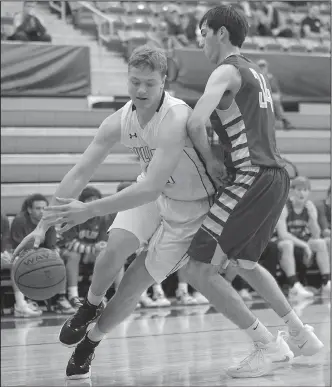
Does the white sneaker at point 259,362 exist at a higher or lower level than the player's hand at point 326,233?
higher

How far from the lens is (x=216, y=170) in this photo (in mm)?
3637

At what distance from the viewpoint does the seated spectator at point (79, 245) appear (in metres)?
7.16

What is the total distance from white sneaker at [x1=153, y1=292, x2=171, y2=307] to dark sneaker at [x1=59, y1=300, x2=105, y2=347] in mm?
3491

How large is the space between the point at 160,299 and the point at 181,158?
3974mm

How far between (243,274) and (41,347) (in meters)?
1.91

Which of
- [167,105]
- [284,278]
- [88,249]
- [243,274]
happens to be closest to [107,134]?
[167,105]

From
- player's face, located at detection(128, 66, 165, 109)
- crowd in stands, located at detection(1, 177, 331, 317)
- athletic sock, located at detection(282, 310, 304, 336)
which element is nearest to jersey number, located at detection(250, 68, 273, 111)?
player's face, located at detection(128, 66, 165, 109)

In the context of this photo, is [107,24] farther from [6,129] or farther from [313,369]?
[313,369]

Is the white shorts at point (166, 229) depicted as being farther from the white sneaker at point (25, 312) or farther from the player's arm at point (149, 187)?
the white sneaker at point (25, 312)

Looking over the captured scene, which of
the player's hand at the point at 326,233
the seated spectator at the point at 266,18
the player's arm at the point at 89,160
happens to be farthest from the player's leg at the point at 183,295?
the seated spectator at the point at 266,18

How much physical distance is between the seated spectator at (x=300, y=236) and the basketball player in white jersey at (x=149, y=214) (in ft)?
13.0

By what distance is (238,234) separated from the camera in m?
3.58

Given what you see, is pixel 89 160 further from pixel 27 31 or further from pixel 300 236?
pixel 27 31

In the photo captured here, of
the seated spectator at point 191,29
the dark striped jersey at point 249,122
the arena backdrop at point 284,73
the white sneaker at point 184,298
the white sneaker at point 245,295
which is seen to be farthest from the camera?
the seated spectator at point 191,29
